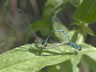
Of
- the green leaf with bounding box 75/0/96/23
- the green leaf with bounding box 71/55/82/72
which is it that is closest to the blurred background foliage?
the green leaf with bounding box 75/0/96/23

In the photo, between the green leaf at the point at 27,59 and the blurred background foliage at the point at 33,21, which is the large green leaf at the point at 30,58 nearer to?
the green leaf at the point at 27,59

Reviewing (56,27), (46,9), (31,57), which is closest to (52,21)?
(56,27)

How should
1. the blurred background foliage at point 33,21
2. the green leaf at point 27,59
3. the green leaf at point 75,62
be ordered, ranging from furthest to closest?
1. the blurred background foliage at point 33,21
2. the green leaf at point 75,62
3. the green leaf at point 27,59

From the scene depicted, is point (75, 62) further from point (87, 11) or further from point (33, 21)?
point (33, 21)

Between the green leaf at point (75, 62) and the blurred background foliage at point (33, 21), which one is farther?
the blurred background foliage at point (33, 21)

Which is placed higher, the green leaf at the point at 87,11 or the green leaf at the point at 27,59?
the green leaf at the point at 87,11

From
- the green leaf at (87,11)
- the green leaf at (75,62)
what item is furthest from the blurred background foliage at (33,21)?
the green leaf at (75,62)

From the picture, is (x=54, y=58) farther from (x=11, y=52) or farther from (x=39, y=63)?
(x=11, y=52)

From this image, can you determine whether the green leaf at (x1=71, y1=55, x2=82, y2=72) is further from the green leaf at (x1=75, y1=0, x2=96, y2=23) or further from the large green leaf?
the green leaf at (x1=75, y1=0, x2=96, y2=23)
